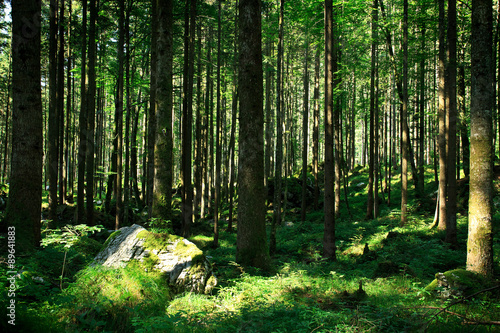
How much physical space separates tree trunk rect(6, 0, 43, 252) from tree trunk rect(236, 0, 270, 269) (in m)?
4.25

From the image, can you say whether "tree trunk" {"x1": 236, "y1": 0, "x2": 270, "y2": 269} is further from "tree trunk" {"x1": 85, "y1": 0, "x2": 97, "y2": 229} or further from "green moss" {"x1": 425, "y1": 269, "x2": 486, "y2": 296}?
"tree trunk" {"x1": 85, "y1": 0, "x2": 97, "y2": 229}

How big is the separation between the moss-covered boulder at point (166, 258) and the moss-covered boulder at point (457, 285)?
412 cm

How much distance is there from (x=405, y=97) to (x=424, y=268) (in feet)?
27.8

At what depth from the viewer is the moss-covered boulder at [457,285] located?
4.79 meters

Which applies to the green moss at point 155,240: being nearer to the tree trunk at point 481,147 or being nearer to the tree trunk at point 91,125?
the tree trunk at point 481,147

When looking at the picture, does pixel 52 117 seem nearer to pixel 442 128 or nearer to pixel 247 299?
pixel 247 299

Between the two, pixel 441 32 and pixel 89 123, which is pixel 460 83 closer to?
pixel 441 32

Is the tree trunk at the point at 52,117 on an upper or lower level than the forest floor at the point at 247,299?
upper

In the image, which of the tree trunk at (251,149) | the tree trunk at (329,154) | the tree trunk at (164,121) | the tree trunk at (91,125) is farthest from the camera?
the tree trunk at (91,125)

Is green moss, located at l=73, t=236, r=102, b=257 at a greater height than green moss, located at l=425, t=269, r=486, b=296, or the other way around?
green moss, located at l=73, t=236, r=102, b=257

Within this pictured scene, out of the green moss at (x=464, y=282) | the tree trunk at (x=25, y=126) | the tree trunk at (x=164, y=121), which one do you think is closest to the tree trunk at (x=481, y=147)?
the green moss at (x=464, y=282)

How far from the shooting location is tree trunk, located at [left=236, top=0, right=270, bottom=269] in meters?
6.84

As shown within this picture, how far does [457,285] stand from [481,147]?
2606 mm

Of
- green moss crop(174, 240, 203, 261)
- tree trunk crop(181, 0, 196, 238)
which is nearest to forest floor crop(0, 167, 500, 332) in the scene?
green moss crop(174, 240, 203, 261)
